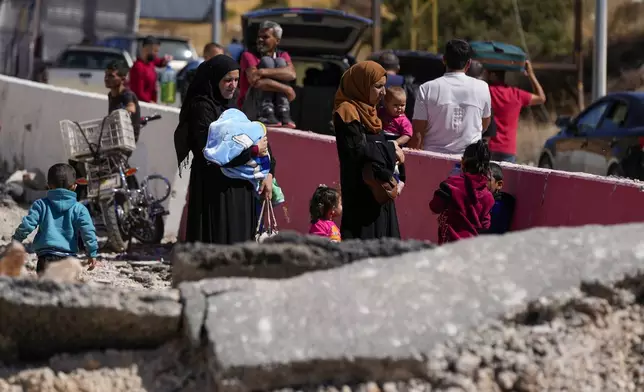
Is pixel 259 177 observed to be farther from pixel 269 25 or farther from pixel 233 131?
pixel 269 25

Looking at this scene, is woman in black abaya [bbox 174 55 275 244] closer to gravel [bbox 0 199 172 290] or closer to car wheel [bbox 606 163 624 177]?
gravel [bbox 0 199 172 290]

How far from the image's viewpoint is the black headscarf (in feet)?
26.7

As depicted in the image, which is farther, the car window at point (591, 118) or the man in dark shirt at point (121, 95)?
the car window at point (591, 118)

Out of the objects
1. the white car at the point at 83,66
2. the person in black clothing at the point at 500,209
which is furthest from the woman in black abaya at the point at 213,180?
the white car at the point at 83,66

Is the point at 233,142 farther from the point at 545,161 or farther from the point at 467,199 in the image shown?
Answer: the point at 545,161

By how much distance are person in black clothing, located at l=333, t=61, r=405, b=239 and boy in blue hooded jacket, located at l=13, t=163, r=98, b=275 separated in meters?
1.56

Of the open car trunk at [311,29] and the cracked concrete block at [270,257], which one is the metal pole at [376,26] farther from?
the cracked concrete block at [270,257]

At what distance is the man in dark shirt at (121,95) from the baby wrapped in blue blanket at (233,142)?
4.56 metres

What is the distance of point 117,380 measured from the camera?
18.2ft

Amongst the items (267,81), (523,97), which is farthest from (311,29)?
(523,97)

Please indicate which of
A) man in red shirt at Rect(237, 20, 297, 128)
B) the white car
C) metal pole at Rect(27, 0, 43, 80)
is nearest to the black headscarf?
man in red shirt at Rect(237, 20, 297, 128)

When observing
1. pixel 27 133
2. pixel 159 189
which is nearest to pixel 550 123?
pixel 27 133

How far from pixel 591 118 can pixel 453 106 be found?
23.4 ft

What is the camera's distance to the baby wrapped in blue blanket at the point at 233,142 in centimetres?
808
